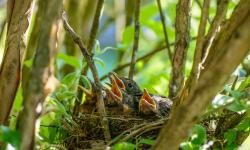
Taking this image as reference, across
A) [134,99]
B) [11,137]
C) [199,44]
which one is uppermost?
[134,99]

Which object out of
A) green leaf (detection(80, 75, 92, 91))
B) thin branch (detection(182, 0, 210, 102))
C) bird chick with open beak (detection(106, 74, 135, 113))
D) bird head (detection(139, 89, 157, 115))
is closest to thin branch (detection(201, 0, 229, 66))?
thin branch (detection(182, 0, 210, 102))

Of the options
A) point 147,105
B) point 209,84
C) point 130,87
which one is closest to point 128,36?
point 130,87

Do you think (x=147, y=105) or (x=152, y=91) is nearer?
(x=147, y=105)

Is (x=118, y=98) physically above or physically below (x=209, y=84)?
above

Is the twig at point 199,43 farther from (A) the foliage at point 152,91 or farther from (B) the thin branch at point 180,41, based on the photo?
(B) the thin branch at point 180,41

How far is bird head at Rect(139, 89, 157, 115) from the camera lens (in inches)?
62.1

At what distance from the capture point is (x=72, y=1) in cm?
259

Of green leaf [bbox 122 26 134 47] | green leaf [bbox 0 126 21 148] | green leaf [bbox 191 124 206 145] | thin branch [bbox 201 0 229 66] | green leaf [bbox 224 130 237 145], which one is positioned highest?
green leaf [bbox 122 26 134 47]

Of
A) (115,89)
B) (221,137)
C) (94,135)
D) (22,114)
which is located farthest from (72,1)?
(22,114)

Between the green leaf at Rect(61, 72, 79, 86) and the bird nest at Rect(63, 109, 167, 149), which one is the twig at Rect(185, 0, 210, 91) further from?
the green leaf at Rect(61, 72, 79, 86)

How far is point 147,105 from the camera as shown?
5.17 ft

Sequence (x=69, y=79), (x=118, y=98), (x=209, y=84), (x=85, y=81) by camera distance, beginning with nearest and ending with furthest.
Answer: (x=209, y=84), (x=69, y=79), (x=85, y=81), (x=118, y=98)

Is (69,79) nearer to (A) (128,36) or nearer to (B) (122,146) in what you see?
(B) (122,146)

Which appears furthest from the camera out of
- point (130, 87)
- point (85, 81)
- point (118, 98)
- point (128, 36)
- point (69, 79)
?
point (128, 36)
